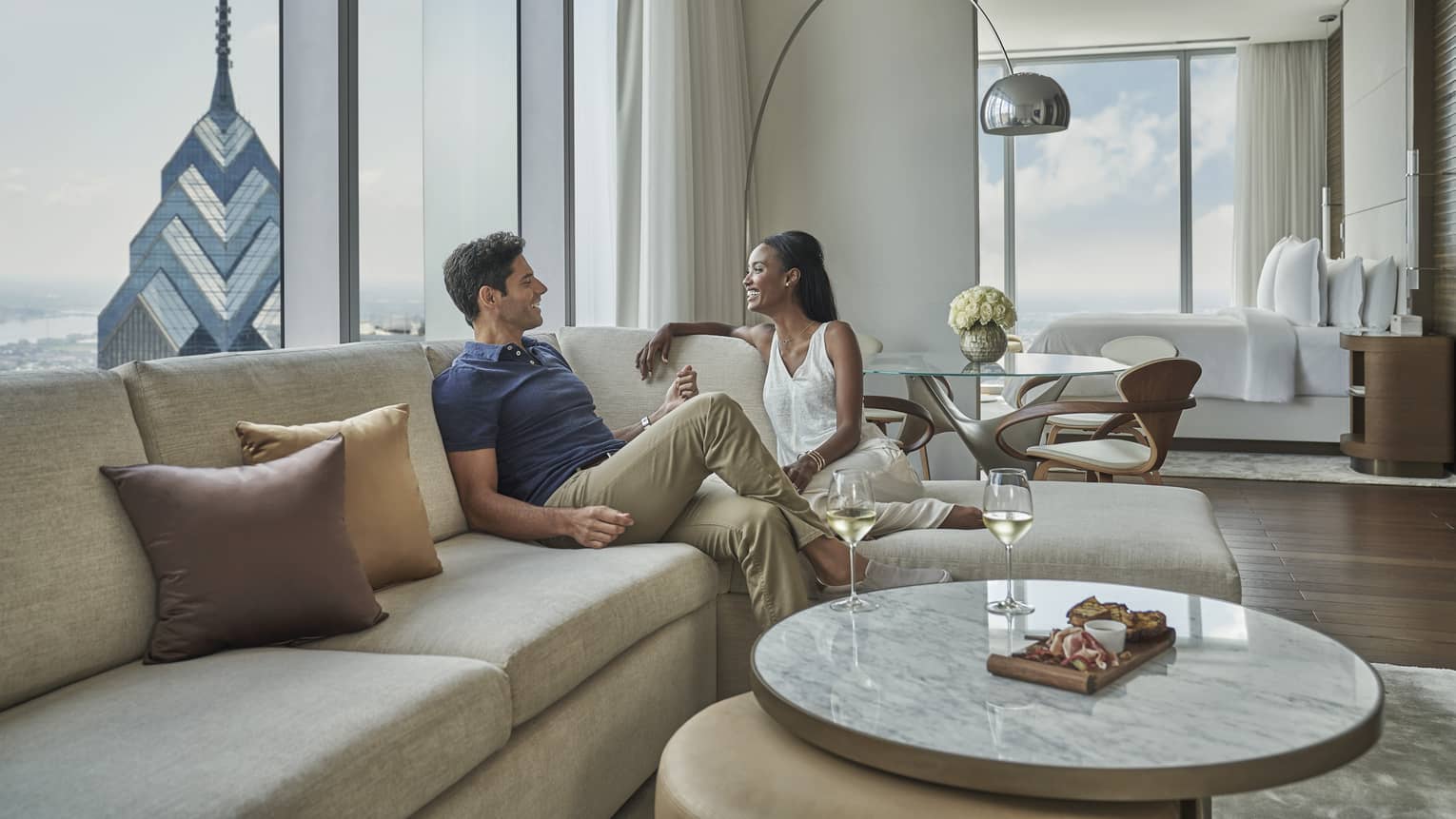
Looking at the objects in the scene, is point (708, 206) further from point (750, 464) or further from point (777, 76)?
point (750, 464)

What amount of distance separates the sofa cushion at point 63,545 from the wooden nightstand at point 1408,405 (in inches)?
248

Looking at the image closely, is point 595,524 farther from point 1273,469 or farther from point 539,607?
point 1273,469

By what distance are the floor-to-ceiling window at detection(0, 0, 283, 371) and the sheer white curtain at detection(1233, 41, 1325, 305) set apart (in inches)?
353

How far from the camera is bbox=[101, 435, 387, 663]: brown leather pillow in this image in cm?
176

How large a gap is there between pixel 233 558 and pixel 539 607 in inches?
20.2

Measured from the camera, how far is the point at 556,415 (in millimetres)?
2861

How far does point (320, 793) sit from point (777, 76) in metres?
4.68

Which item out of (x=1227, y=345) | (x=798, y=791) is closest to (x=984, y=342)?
(x=798, y=791)

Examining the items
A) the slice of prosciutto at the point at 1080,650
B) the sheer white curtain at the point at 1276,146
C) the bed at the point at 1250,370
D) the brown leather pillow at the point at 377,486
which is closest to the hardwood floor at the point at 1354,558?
the bed at the point at 1250,370

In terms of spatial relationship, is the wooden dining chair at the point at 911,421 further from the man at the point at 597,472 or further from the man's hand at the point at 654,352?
the man at the point at 597,472

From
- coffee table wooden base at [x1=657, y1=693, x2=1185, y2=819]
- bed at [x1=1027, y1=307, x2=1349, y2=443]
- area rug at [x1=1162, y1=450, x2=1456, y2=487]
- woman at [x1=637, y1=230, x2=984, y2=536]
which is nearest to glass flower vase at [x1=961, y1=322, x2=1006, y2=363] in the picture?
woman at [x1=637, y1=230, x2=984, y2=536]

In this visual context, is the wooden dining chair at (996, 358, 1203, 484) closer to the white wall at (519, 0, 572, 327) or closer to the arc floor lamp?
the arc floor lamp

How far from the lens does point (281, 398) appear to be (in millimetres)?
2264

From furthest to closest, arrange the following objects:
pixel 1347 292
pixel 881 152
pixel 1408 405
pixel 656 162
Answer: pixel 1347 292 < pixel 1408 405 < pixel 881 152 < pixel 656 162
